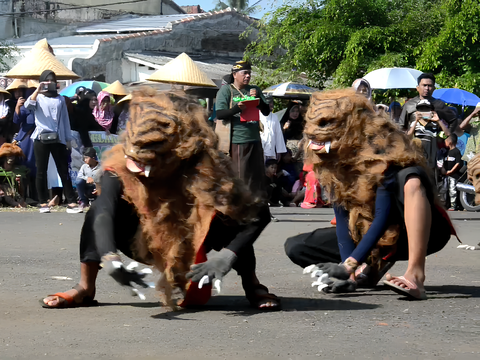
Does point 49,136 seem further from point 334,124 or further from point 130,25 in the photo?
point 130,25

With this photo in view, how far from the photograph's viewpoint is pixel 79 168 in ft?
42.7

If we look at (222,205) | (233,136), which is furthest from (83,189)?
(222,205)

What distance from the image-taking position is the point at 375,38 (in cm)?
1816

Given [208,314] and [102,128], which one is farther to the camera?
[102,128]

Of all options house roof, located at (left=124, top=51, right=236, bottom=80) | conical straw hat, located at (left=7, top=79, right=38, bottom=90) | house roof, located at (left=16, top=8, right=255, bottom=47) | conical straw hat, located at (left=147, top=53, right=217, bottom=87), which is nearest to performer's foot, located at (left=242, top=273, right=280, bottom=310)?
conical straw hat, located at (left=7, top=79, right=38, bottom=90)

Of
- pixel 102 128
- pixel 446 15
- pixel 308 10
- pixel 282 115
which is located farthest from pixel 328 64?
pixel 102 128

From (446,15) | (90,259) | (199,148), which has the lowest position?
(90,259)

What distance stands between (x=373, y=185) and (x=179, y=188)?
1217mm

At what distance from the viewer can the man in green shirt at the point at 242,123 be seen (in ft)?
30.1

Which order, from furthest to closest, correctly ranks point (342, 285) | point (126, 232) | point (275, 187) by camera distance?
point (275, 187)
point (126, 232)
point (342, 285)

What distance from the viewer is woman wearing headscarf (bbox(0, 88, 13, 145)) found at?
1278 centimetres

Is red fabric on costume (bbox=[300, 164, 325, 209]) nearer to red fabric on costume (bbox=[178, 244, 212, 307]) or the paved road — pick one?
the paved road

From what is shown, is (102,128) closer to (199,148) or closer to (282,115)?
(282,115)

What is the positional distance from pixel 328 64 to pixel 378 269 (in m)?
15.0
